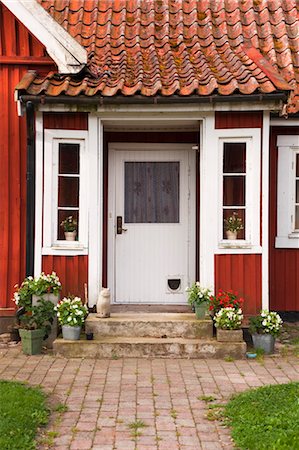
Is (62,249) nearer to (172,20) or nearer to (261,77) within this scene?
(261,77)

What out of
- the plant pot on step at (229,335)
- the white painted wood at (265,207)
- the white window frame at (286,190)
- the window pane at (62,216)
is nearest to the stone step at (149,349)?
the plant pot on step at (229,335)

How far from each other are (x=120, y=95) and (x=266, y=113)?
6.95ft

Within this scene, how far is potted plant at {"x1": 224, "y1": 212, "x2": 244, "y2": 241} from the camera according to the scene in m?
9.70

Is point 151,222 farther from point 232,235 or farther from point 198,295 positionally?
point 198,295

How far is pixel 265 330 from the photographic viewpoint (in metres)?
9.03

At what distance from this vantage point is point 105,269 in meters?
10.9

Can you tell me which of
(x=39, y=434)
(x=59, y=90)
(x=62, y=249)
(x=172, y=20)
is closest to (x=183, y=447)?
(x=39, y=434)

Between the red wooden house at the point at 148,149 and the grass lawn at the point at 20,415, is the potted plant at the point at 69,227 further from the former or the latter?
the grass lawn at the point at 20,415

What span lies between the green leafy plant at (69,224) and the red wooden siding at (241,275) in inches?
83.2

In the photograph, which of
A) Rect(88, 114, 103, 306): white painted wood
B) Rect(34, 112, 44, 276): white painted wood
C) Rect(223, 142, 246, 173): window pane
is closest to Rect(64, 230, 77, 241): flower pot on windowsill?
Rect(88, 114, 103, 306): white painted wood

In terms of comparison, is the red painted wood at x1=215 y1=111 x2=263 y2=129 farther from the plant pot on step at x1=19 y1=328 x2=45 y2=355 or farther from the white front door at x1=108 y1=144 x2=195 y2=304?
the plant pot on step at x1=19 y1=328 x2=45 y2=355

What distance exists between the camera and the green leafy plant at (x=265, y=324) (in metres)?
9.01

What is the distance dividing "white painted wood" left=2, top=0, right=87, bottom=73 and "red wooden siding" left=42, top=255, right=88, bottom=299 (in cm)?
270

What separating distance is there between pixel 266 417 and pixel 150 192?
18.5 ft
